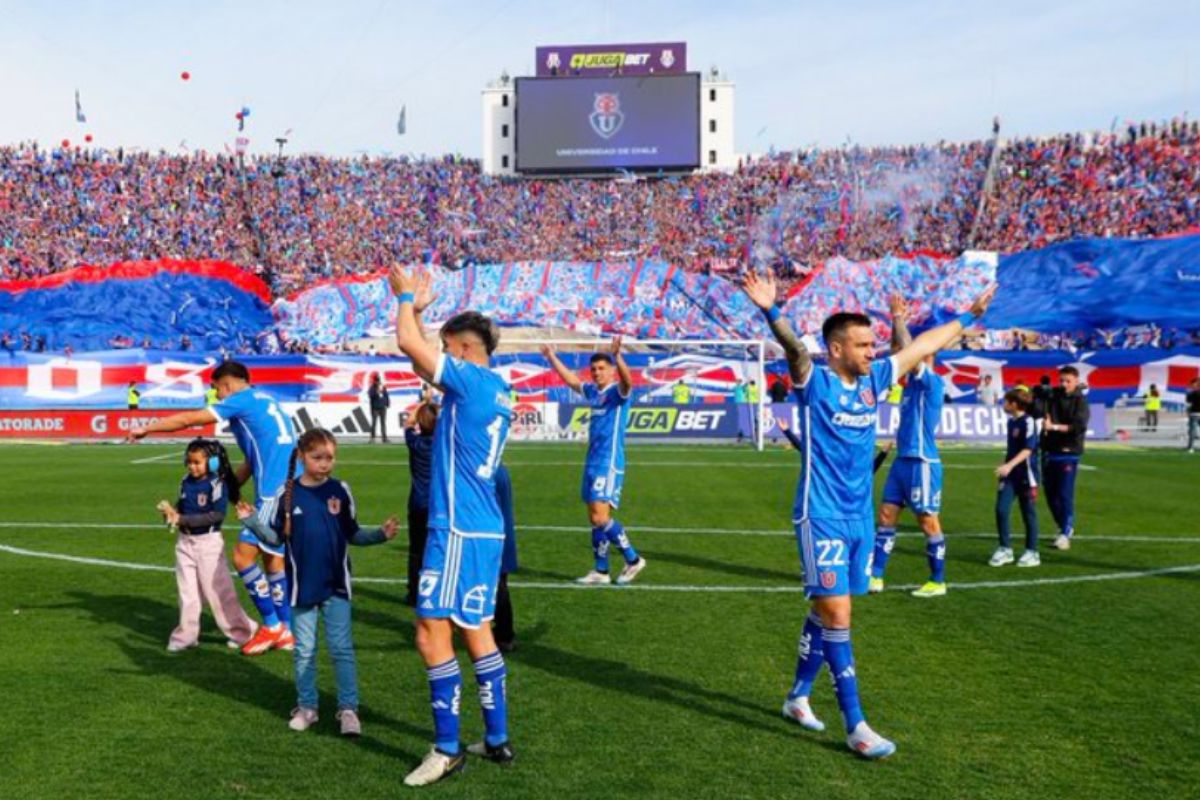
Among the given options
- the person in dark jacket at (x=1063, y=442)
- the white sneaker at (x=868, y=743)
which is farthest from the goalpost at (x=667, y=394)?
the white sneaker at (x=868, y=743)

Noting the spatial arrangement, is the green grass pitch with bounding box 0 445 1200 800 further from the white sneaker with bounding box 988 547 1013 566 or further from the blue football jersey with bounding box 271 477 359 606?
the blue football jersey with bounding box 271 477 359 606

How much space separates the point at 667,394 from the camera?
38312 millimetres

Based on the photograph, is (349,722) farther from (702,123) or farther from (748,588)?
(702,123)

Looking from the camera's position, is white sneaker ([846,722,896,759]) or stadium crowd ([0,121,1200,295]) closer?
white sneaker ([846,722,896,759])

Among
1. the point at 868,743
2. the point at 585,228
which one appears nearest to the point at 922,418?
the point at 868,743

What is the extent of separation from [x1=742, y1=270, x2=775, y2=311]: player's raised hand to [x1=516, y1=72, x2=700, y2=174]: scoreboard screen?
204ft

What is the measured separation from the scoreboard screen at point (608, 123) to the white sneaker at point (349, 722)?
62.6 meters

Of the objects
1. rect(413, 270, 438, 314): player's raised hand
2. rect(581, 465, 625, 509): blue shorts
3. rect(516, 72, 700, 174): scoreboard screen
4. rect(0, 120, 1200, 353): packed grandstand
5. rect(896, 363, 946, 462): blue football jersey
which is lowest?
rect(581, 465, 625, 509): blue shorts

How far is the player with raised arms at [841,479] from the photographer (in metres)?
6.47

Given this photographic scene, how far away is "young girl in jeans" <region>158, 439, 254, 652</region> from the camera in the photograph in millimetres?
8820

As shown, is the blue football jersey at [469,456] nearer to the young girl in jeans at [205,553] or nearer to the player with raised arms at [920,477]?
the young girl in jeans at [205,553]

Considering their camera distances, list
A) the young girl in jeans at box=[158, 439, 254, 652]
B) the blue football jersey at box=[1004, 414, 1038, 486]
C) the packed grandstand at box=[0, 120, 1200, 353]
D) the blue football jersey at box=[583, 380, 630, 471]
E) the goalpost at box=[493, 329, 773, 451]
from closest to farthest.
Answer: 1. the young girl in jeans at box=[158, 439, 254, 652]
2. the blue football jersey at box=[583, 380, 630, 471]
3. the blue football jersey at box=[1004, 414, 1038, 486]
4. the goalpost at box=[493, 329, 773, 451]
5. the packed grandstand at box=[0, 120, 1200, 353]

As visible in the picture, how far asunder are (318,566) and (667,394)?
104ft

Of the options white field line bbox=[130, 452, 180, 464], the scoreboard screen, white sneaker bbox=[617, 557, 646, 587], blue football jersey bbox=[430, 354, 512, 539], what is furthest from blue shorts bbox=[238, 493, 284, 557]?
the scoreboard screen
